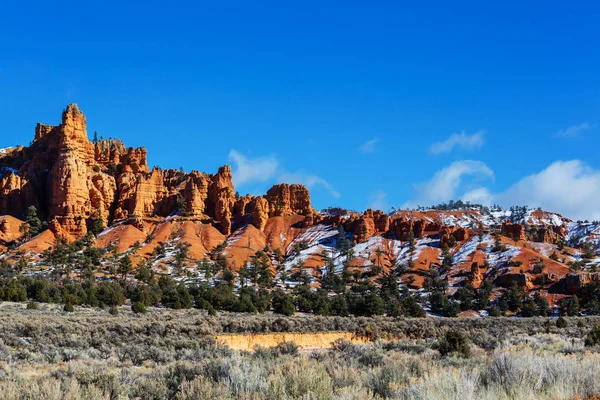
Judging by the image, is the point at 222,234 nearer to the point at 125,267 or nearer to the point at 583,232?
the point at 125,267

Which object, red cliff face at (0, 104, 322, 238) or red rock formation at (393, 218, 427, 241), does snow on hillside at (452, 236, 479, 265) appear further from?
red cliff face at (0, 104, 322, 238)

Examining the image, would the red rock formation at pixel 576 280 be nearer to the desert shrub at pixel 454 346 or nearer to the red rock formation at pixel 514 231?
the red rock formation at pixel 514 231

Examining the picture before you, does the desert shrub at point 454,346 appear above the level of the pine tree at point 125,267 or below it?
below

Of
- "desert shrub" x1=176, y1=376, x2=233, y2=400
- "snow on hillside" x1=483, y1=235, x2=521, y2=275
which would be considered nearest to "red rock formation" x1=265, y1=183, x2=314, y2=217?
"snow on hillside" x1=483, y1=235, x2=521, y2=275

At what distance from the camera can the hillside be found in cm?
8131

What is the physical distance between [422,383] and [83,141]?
4753 inches

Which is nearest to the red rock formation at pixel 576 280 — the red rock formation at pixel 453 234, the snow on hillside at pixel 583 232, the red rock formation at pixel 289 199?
the red rock formation at pixel 453 234

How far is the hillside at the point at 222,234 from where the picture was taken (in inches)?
3201

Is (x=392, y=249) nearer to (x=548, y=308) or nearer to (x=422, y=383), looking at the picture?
(x=548, y=308)

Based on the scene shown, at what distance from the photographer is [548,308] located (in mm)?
63844

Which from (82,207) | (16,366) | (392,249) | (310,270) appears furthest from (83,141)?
(16,366)

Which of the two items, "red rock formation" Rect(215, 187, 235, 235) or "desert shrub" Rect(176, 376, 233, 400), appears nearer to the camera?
"desert shrub" Rect(176, 376, 233, 400)

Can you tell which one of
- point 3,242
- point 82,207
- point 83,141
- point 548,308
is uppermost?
point 83,141

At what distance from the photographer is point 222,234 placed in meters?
107
